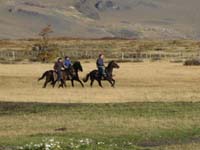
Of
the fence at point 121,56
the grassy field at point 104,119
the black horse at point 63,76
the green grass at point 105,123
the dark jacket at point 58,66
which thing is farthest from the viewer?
the fence at point 121,56

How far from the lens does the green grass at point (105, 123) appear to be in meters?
21.6

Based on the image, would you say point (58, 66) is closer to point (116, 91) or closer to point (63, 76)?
point (63, 76)

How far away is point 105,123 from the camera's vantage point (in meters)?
25.1

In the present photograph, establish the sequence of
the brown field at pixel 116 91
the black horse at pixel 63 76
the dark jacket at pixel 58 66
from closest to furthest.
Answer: the brown field at pixel 116 91 → the dark jacket at pixel 58 66 → the black horse at pixel 63 76

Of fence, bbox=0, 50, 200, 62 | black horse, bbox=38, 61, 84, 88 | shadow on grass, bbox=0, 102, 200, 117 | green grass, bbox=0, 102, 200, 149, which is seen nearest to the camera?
green grass, bbox=0, 102, 200, 149

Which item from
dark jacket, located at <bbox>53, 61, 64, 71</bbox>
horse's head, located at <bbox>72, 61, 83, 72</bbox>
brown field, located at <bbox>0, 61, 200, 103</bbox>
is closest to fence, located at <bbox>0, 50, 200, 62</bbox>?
brown field, located at <bbox>0, 61, 200, 103</bbox>

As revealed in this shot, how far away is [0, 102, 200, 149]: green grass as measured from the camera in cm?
2156

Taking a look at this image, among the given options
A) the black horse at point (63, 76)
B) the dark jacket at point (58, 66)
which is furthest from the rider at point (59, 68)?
the black horse at point (63, 76)

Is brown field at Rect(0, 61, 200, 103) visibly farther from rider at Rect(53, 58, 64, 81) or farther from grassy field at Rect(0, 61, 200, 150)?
rider at Rect(53, 58, 64, 81)

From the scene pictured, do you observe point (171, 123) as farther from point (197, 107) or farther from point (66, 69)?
point (66, 69)

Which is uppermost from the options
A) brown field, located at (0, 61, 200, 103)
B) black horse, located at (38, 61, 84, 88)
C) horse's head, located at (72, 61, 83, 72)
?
horse's head, located at (72, 61, 83, 72)

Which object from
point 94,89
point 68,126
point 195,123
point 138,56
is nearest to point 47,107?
point 68,126

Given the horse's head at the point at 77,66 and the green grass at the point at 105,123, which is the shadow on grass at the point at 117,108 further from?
the horse's head at the point at 77,66

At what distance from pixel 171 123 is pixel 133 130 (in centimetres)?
219
